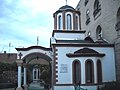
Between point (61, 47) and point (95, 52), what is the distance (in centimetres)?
311

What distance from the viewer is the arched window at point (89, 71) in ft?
67.5

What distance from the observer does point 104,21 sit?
2417 cm

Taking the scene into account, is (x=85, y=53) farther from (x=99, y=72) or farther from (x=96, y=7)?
(x=96, y=7)

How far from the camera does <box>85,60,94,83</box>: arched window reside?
67.5 feet

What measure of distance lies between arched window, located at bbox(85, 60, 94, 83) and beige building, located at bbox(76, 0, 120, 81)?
231cm

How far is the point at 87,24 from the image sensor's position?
104 ft

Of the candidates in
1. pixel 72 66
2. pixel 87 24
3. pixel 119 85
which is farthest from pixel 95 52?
pixel 87 24

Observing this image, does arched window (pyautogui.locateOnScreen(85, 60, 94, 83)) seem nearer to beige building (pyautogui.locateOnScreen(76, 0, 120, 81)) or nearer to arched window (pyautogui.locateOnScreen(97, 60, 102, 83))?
arched window (pyautogui.locateOnScreen(97, 60, 102, 83))

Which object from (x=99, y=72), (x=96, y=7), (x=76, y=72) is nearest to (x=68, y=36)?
(x=96, y=7)

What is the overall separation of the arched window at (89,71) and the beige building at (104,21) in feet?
7.58

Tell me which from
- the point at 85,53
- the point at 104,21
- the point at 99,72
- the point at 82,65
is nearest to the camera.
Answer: the point at 82,65

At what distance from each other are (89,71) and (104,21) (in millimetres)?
6162

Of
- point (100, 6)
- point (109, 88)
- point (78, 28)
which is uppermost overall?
point (100, 6)

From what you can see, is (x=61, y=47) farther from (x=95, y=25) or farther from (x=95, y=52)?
(x=95, y=25)
